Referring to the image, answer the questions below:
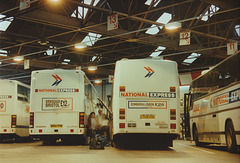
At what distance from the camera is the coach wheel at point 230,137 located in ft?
37.4

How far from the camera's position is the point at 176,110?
42.8ft

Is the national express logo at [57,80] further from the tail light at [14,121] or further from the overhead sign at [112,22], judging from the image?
the tail light at [14,121]

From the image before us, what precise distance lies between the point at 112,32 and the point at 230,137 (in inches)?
477

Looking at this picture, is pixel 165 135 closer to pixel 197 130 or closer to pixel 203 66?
pixel 197 130

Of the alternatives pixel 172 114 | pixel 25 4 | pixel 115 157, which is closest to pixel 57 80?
pixel 25 4

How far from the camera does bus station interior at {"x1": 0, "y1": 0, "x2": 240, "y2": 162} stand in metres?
18.0

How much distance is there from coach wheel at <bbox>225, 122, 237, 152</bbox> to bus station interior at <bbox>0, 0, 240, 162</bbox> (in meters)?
0.35

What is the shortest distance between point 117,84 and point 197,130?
5.64 meters

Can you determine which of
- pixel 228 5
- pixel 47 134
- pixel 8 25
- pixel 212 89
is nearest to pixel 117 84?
pixel 212 89

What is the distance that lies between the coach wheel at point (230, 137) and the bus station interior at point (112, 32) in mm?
351

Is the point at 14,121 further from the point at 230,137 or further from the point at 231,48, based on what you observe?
the point at 231,48

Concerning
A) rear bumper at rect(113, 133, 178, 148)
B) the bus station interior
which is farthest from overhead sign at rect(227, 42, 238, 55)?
rear bumper at rect(113, 133, 178, 148)

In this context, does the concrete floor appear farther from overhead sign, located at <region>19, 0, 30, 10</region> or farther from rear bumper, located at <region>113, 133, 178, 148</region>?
overhead sign, located at <region>19, 0, 30, 10</region>

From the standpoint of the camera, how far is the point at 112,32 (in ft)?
73.0
